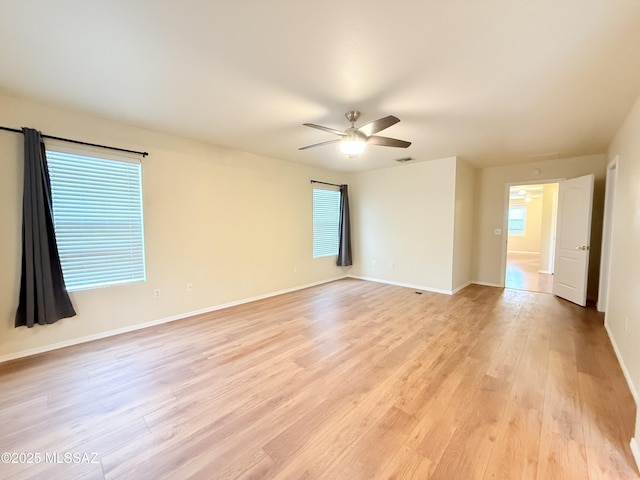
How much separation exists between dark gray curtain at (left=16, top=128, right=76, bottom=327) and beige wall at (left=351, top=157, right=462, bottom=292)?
5093mm

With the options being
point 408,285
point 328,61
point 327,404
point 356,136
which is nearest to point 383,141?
point 356,136

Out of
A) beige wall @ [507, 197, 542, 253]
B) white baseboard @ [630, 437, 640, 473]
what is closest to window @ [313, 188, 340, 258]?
white baseboard @ [630, 437, 640, 473]

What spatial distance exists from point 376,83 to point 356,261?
4574mm

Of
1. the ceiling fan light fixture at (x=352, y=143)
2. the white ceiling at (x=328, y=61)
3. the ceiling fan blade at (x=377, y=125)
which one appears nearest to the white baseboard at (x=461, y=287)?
the white ceiling at (x=328, y=61)

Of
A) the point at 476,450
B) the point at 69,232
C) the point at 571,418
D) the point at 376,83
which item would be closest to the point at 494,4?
the point at 376,83

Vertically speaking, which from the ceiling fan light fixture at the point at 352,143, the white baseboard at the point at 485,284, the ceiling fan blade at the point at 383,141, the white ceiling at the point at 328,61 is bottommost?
the white baseboard at the point at 485,284

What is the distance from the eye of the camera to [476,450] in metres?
1.55

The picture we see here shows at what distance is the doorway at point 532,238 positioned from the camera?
612cm

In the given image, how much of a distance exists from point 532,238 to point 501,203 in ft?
24.8

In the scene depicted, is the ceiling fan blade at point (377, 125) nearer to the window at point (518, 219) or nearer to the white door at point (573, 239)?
the white door at point (573, 239)

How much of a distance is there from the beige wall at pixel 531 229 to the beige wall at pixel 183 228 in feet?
33.4

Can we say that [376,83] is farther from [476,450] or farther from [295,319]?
[295,319]

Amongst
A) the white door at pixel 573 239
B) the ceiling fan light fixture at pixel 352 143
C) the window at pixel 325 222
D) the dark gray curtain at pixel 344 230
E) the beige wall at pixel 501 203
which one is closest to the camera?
the ceiling fan light fixture at pixel 352 143

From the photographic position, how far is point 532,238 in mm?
10977
